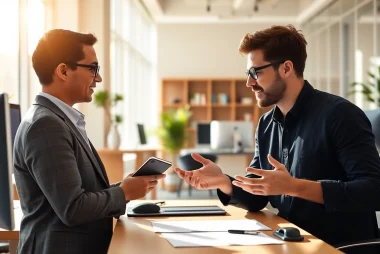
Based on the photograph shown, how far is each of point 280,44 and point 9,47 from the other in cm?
328

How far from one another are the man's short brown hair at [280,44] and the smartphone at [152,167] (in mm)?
746

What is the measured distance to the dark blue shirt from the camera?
7.02 feet

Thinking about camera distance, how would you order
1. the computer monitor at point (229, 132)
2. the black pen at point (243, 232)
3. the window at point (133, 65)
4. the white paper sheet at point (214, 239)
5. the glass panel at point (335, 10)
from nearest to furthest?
the white paper sheet at point (214, 239), the black pen at point (243, 232), the computer monitor at point (229, 132), the window at point (133, 65), the glass panel at point (335, 10)

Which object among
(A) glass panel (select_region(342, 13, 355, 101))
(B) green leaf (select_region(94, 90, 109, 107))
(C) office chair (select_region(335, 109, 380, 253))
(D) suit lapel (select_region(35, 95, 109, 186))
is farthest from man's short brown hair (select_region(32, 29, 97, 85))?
(A) glass panel (select_region(342, 13, 355, 101))

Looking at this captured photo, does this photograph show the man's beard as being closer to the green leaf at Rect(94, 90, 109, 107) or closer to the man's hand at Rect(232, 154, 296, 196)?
the man's hand at Rect(232, 154, 296, 196)

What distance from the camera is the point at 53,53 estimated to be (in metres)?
2.12

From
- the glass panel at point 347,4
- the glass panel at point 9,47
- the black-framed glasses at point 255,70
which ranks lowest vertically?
the black-framed glasses at point 255,70

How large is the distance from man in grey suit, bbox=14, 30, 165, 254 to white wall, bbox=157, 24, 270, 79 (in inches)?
413

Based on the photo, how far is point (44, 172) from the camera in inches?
72.2

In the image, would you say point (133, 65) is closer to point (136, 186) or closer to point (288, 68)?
point (288, 68)

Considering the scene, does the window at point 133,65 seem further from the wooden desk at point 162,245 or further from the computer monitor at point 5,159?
the computer monitor at point 5,159

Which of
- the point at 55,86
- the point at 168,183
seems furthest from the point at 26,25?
the point at 168,183

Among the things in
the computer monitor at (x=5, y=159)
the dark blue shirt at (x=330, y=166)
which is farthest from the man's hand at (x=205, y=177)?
the computer monitor at (x=5, y=159)

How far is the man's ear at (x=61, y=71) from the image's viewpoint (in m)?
2.13
